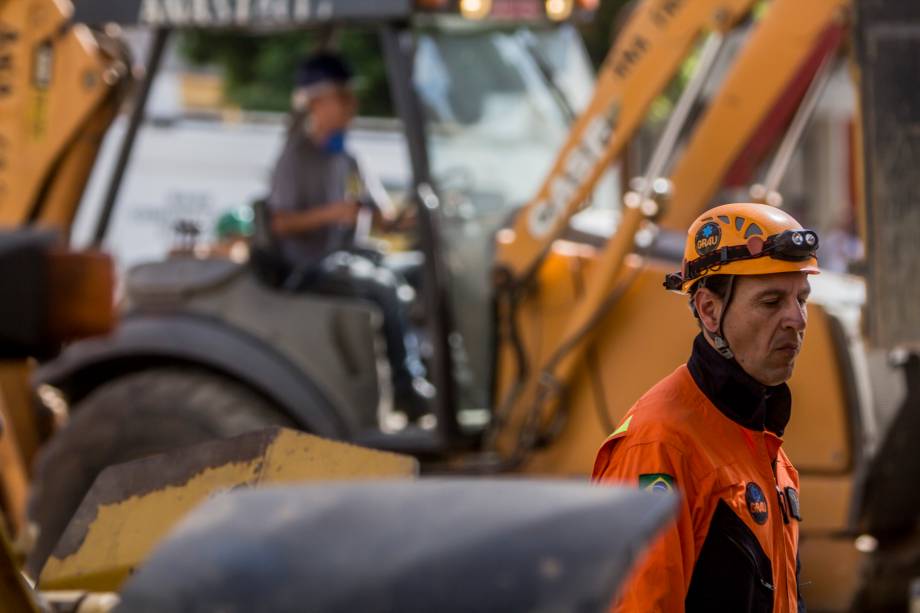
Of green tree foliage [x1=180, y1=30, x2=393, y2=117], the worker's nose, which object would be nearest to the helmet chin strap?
the worker's nose

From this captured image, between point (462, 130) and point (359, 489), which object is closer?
point (359, 489)

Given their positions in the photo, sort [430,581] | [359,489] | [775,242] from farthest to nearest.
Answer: [775,242] → [359,489] → [430,581]

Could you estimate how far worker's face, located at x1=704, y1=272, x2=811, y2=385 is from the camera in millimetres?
3021

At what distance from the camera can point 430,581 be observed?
176cm

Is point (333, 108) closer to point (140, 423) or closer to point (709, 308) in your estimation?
point (140, 423)

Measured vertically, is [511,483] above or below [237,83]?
above

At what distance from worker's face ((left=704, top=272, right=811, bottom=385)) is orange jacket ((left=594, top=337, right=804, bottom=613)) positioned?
4 centimetres

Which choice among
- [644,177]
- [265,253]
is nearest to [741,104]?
[644,177]

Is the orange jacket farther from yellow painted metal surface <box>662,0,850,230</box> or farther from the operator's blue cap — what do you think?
the operator's blue cap

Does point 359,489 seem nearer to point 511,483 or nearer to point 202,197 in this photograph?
point 511,483

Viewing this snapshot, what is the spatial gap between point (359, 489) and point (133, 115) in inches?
232

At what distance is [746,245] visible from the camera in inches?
120

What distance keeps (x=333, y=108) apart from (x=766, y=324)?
4.48 meters

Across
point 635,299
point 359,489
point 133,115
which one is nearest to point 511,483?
point 359,489
